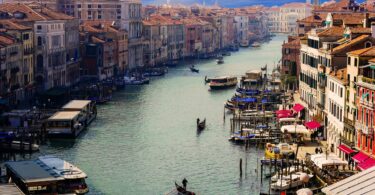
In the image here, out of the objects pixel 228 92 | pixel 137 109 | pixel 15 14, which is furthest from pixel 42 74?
pixel 228 92

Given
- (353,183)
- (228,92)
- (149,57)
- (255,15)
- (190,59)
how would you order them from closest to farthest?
1. (353,183)
2. (228,92)
3. (149,57)
4. (190,59)
5. (255,15)

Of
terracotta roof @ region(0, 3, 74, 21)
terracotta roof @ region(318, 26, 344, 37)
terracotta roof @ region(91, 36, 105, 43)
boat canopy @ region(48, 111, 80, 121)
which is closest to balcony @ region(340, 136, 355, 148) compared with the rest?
terracotta roof @ region(318, 26, 344, 37)

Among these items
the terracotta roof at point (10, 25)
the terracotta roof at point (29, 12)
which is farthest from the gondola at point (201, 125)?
the terracotta roof at point (29, 12)

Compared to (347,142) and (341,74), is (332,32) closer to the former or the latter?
(341,74)

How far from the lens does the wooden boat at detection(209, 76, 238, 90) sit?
1967 inches

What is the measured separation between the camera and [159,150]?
95.6 ft

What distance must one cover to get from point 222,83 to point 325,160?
1079 inches

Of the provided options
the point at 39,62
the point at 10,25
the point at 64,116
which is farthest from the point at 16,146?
the point at 39,62

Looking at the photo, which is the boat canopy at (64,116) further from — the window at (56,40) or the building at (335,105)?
the window at (56,40)

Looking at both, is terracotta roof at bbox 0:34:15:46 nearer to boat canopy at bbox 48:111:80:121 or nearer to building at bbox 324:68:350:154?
boat canopy at bbox 48:111:80:121

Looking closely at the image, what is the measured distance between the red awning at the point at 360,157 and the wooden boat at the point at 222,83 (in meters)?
26.8

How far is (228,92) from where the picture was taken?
160ft

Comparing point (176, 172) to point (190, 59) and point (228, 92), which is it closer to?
point (228, 92)

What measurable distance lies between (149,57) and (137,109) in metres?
28.8
